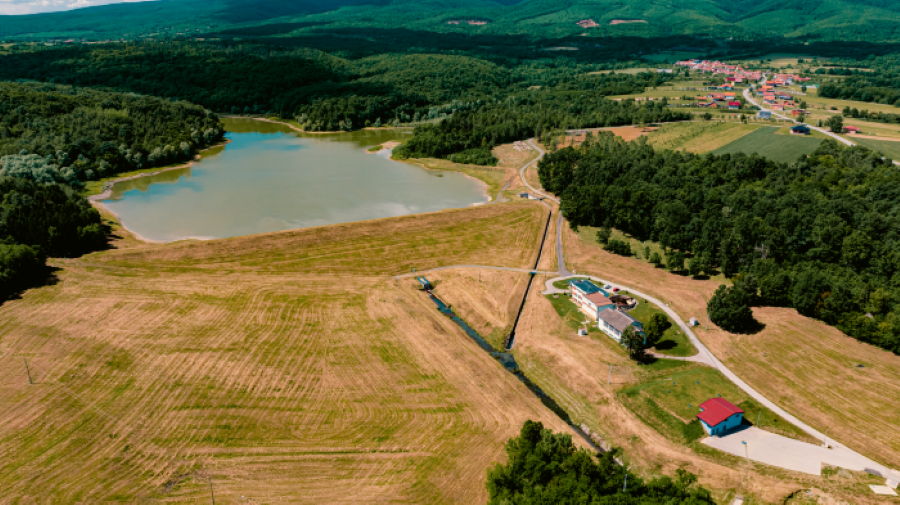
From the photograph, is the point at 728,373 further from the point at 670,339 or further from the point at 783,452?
the point at 783,452

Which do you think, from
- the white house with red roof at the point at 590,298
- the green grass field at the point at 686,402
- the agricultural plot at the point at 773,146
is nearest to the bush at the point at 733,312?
the green grass field at the point at 686,402

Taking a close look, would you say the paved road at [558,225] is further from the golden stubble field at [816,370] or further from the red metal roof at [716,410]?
the red metal roof at [716,410]

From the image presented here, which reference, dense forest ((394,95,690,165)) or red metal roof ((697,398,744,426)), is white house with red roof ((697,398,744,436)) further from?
dense forest ((394,95,690,165))

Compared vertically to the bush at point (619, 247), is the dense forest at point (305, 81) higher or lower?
higher

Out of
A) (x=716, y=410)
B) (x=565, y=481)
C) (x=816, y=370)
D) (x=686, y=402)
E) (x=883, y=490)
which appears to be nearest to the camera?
(x=565, y=481)

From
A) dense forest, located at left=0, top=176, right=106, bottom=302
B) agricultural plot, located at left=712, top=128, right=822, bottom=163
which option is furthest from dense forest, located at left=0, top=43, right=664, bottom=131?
dense forest, located at left=0, top=176, right=106, bottom=302

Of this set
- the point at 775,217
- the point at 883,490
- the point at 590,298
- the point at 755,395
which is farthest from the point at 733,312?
the point at 775,217
